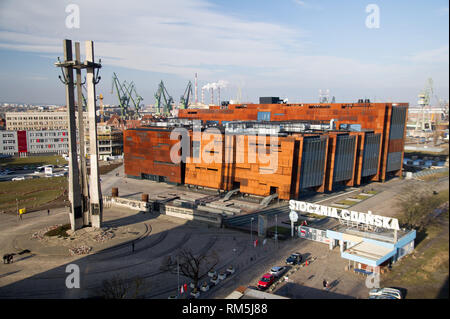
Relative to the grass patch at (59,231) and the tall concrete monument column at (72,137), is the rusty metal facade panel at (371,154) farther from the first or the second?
the grass patch at (59,231)

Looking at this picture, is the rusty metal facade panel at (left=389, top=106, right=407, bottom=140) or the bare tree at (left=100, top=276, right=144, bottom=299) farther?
the rusty metal facade panel at (left=389, top=106, right=407, bottom=140)

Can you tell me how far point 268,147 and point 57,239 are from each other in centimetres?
3700

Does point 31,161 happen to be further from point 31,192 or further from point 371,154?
point 371,154

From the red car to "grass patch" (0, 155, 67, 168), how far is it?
100 m

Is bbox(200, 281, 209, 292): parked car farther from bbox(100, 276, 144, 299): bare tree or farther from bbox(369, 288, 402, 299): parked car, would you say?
bbox(369, 288, 402, 299): parked car

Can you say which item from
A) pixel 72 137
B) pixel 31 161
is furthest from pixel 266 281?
pixel 31 161

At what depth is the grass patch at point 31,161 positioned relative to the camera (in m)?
112

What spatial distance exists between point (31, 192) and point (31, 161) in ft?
164

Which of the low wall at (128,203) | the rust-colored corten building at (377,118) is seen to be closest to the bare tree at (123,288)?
the low wall at (128,203)

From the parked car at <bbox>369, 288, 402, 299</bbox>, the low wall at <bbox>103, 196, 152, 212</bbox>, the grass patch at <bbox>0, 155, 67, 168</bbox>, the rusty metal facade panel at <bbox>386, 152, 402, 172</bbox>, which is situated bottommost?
the grass patch at <bbox>0, 155, 67, 168</bbox>

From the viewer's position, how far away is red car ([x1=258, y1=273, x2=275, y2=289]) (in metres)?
32.2

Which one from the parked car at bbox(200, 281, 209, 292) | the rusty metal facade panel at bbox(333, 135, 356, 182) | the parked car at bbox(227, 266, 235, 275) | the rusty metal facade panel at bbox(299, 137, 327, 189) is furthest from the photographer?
the rusty metal facade panel at bbox(333, 135, 356, 182)

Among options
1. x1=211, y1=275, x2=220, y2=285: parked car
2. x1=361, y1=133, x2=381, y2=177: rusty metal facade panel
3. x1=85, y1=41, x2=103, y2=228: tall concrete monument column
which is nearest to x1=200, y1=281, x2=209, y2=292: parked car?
x1=211, y1=275, x2=220, y2=285: parked car

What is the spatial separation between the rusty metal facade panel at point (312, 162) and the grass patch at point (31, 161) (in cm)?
8493
